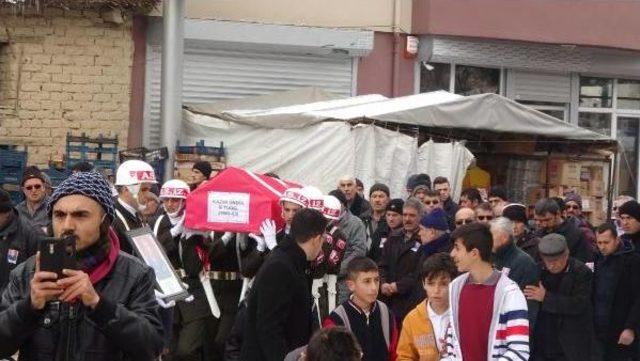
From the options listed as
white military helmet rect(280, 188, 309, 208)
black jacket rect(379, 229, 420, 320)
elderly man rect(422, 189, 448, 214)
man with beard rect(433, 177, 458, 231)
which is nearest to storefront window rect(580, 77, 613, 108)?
man with beard rect(433, 177, 458, 231)

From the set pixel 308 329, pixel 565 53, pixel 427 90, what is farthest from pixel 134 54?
pixel 308 329

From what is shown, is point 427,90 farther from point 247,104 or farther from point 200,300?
point 200,300

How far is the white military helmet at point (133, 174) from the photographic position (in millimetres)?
9727

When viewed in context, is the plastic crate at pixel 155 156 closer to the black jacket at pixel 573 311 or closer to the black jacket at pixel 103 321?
the black jacket at pixel 573 311

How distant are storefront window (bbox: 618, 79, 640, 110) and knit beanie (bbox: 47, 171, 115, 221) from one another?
61.6 ft

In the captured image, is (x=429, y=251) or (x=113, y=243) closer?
(x=113, y=243)

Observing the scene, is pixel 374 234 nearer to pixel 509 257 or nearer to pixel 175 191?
pixel 175 191

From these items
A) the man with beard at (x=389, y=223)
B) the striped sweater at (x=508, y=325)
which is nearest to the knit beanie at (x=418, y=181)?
the man with beard at (x=389, y=223)

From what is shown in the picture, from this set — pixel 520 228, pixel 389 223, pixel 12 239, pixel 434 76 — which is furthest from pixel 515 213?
pixel 434 76

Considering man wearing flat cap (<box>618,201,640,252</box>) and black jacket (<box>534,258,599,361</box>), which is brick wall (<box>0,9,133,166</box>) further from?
black jacket (<box>534,258,599,361</box>)

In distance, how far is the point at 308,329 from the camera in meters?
8.41

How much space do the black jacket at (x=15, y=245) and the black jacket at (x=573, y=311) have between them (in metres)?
4.17

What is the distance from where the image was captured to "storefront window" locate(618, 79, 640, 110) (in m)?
22.8

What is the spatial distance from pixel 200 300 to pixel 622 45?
478 inches
